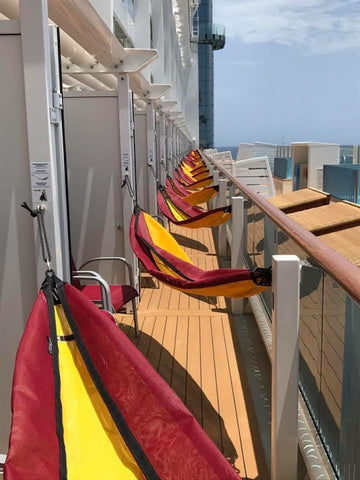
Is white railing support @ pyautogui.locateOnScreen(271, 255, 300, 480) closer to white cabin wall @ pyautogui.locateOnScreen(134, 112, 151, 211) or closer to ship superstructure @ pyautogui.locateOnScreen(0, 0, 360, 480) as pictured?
ship superstructure @ pyautogui.locateOnScreen(0, 0, 360, 480)

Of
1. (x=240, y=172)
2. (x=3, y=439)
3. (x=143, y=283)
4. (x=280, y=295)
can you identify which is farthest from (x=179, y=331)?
(x=240, y=172)

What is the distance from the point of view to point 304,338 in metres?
1.84

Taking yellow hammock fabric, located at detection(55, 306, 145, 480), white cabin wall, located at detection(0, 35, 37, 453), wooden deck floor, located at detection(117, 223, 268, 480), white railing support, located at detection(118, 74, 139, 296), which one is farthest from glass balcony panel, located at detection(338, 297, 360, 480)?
white railing support, located at detection(118, 74, 139, 296)

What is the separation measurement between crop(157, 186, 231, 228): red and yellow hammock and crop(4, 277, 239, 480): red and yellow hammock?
9.59 feet

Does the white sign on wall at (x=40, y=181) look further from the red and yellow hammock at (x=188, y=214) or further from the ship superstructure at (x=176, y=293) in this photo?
the red and yellow hammock at (x=188, y=214)

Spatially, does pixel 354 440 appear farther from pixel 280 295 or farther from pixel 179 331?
pixel 179 331

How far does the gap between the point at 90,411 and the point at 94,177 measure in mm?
2475

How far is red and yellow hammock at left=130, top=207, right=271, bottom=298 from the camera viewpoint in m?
2.21

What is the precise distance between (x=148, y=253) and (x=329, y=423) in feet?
5.38

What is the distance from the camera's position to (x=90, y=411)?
62.8 inches

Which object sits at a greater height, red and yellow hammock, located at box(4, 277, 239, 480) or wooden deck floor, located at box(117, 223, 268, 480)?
red and yellow hammock, located at box(4, 277, 239, 480)

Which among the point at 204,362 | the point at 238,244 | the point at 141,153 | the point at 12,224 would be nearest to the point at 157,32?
the point at 141,153

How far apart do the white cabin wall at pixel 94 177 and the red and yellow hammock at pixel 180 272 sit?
1.40ft

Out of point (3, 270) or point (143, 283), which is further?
point (143, 283)
